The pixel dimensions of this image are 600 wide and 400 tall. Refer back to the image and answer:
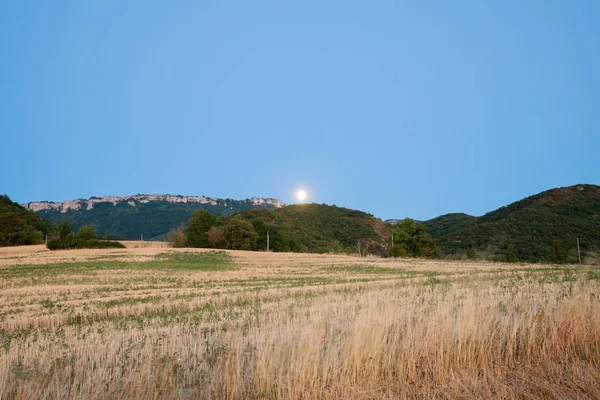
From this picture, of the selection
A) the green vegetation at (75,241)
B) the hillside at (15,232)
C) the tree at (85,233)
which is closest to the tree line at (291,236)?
the green vegetation at (75,241)

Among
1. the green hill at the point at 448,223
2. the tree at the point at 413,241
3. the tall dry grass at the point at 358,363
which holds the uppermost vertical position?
the green hill at the point at 448,223

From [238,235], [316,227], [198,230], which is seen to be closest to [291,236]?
[238,235]

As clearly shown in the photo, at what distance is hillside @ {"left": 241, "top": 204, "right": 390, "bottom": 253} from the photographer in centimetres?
9875

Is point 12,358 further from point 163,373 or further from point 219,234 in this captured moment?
point 219,234

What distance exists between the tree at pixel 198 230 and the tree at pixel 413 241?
44273 mm

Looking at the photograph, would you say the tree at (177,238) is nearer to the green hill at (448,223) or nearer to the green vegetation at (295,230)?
the green vegetation at (295,230)

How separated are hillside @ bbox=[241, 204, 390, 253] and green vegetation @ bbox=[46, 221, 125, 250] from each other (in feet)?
113

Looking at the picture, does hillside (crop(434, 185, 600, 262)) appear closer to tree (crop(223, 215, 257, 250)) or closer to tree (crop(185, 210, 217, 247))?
tree (crop(223, 215, 257, 250))

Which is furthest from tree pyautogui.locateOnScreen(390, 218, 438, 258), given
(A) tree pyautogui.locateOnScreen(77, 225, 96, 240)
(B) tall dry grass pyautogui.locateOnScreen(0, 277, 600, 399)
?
(B) tall dry grass pyautogui.locateOnScreen(0, 277, 600, 399)

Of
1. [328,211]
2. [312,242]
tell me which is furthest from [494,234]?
[328,211]

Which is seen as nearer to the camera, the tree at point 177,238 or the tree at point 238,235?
the tree at point 238,235

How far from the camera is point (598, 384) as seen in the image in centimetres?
476

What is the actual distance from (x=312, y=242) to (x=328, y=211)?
3280 cm

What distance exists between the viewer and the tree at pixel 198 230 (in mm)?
93438
